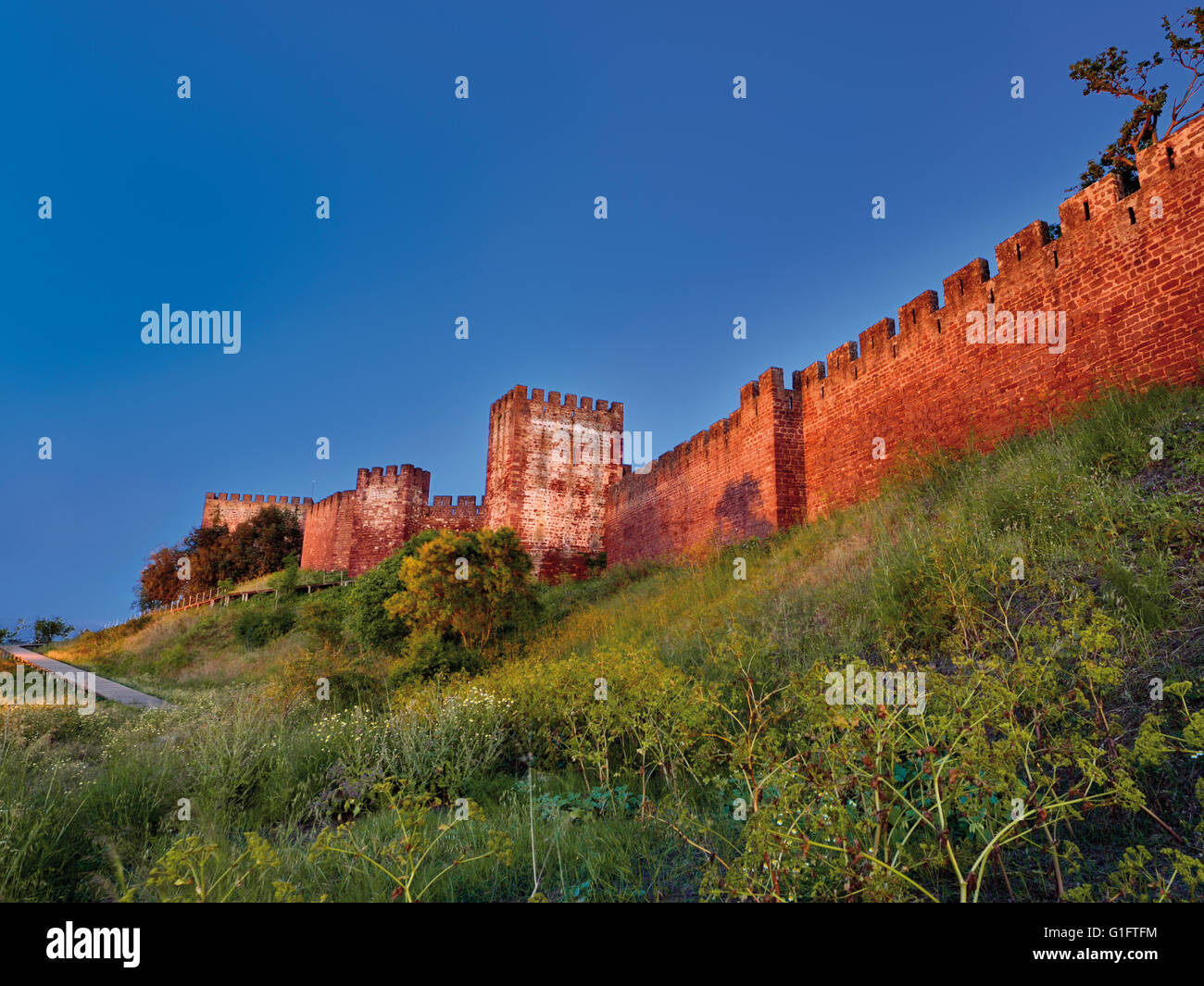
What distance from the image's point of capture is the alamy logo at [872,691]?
100.0 inches

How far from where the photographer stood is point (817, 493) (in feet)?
48.6

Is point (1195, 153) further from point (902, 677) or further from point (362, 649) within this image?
point (362, 649)

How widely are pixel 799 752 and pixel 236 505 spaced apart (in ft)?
166

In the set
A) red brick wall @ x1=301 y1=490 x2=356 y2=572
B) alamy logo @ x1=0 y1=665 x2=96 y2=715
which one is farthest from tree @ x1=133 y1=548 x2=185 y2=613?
alamy logo @ x1=0 y1=665 x2=96 y2=715

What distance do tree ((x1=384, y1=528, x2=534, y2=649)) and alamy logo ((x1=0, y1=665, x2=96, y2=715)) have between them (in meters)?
5.78

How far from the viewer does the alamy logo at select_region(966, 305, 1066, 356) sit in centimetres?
967

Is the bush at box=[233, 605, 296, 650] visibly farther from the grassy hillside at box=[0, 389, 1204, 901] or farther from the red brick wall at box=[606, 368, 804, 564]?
the grassy hillside at box=[0, 389, 1204, 901]

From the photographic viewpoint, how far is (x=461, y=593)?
46.5 feet

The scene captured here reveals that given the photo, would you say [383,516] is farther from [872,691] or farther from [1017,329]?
[872,691]
